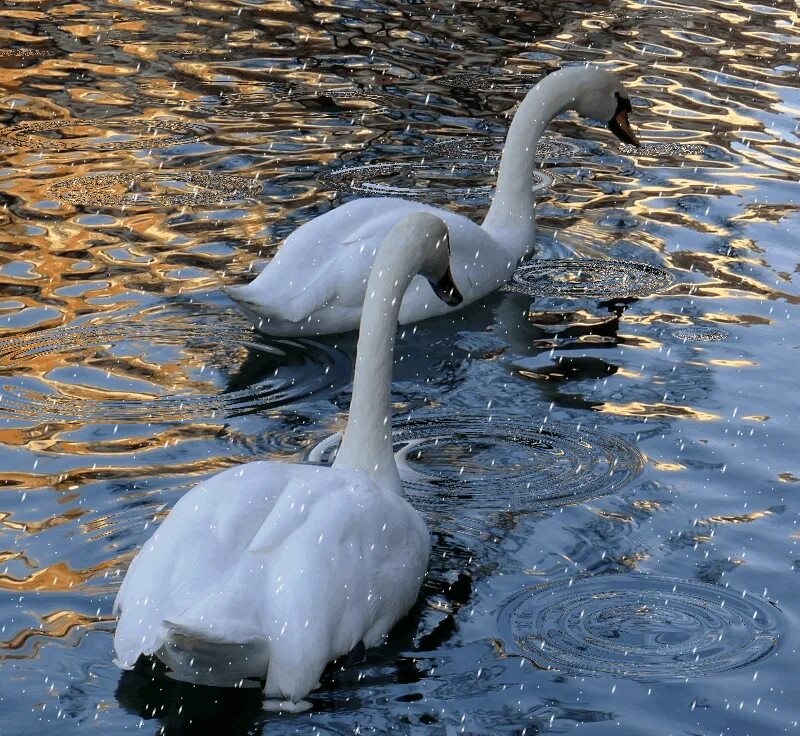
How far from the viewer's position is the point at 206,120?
1376 cm

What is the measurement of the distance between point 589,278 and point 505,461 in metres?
3.13

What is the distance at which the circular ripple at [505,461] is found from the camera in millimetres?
7375

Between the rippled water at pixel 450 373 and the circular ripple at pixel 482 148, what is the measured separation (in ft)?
0.16

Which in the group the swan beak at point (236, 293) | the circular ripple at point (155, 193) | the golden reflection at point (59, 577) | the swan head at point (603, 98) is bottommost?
the circular ripple at point (155, 193)

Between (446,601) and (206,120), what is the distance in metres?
8.15

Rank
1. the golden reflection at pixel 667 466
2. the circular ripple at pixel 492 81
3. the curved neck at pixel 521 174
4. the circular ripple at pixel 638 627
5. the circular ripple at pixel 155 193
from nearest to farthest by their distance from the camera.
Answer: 1. the circular ripple at pixel 638 627
2. the golden reflection at pixel 667 466
3. the curved neck at pixel 521 174
4. the circular ripple at pixel 155 193
5. the circular ripple at pixel 492 81

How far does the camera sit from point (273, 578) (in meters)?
5.37

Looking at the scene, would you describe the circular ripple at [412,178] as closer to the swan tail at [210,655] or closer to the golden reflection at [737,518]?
the golden reflection at [737,518]

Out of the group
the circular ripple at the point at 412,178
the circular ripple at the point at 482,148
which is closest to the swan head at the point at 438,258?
the circular ripple at the point at 412,178

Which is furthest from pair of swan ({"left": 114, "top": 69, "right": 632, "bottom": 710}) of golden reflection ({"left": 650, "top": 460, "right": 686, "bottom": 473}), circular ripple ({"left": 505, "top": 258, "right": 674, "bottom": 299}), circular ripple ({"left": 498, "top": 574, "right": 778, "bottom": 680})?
circular ripple ({"left": 505, "top": 258, "right": 674, "bottom": 299})

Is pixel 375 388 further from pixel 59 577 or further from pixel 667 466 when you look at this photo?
pixel 667 466

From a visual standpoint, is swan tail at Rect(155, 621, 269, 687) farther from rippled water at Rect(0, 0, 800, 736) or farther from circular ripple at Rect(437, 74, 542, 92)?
circular ripple at Rect(437, 74, 542, 92)

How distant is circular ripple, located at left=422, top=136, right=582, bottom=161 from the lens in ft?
42.7

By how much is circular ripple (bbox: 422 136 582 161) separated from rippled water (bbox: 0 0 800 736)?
0.05m
